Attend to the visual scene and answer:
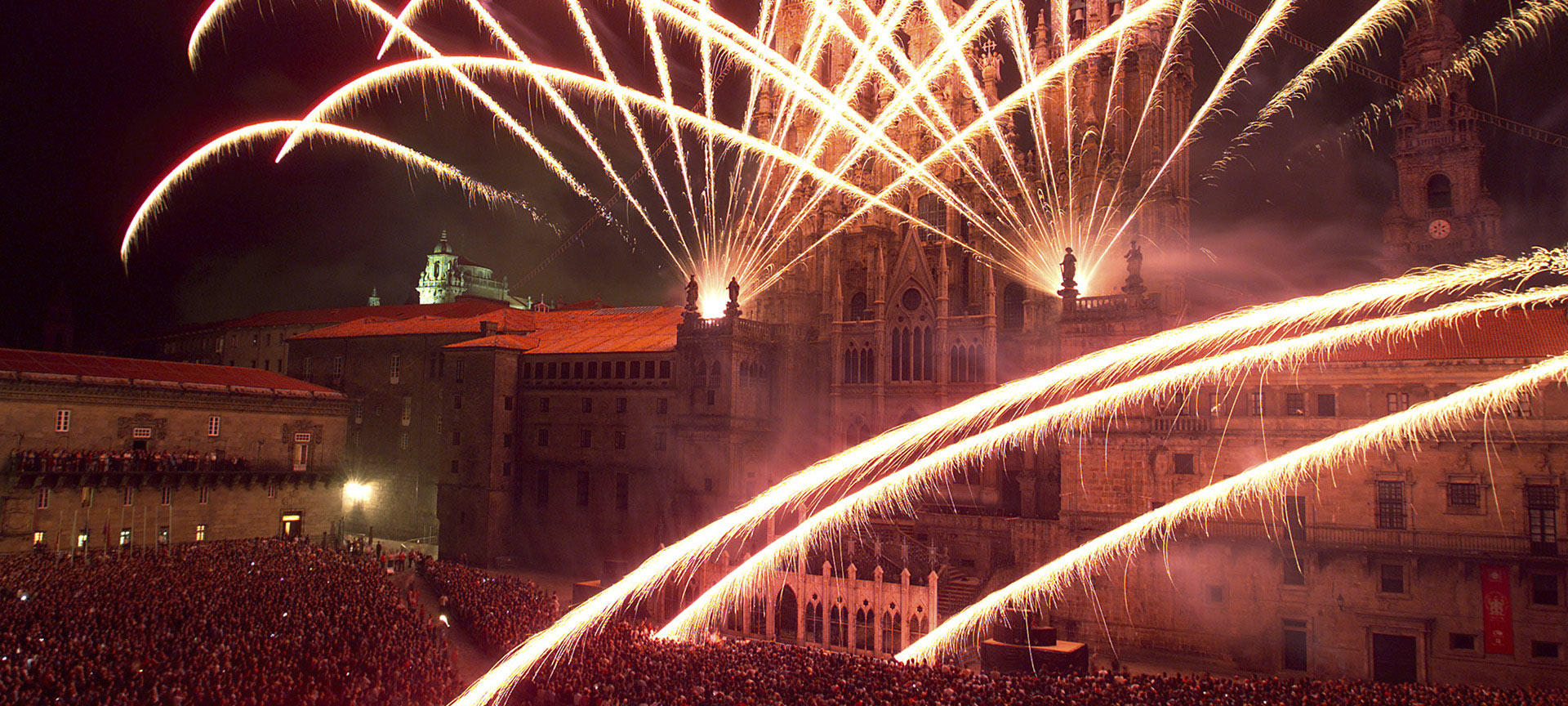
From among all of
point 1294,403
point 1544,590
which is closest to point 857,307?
point 1294,403

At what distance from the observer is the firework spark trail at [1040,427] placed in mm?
28891

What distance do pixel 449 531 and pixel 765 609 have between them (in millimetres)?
23078

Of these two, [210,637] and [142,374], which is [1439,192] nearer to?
[210,637]

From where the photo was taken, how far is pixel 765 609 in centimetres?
3341

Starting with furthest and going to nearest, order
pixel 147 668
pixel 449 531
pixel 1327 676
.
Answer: pixel 449 531 → pixel 1327 676 → pixel 147 668

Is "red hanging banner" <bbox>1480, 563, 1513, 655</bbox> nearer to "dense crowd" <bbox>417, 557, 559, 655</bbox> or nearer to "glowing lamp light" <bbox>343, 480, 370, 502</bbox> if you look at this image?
"dense crowd" <bbox>417, 557, 559, 655</bbox>

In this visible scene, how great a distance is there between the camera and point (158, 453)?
145ft

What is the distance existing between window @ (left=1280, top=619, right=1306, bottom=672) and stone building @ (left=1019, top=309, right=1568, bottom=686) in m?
0.05

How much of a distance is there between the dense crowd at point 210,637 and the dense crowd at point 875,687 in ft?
13.2

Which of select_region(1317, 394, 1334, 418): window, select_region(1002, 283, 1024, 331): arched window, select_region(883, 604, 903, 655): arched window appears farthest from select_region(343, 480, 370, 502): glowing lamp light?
select_region(1317, 394, 1334, 418): window

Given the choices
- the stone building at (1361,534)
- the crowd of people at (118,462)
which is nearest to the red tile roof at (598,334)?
the crowd of people at (118,462)

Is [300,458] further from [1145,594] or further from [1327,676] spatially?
[1327,676]

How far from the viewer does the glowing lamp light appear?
184ft

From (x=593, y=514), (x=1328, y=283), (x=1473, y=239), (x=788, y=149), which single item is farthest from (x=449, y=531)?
(x=1473, y=239)
